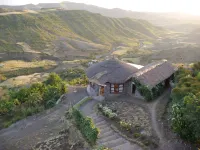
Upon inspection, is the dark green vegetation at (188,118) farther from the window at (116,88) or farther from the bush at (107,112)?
the window at (116,88)

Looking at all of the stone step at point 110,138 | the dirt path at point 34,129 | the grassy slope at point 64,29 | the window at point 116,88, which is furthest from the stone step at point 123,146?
the grassy slope at point 64,29

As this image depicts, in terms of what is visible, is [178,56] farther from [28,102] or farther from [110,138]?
[110,138]

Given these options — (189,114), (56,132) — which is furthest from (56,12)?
(189,114)

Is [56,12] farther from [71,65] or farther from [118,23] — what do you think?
[71,65]

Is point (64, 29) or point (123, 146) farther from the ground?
point (64, 29)

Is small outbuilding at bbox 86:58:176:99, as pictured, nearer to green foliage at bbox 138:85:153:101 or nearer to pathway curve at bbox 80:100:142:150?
green foliage at bbox 138:85:153:101

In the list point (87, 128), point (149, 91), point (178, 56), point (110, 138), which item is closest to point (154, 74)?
point (149, 91)
